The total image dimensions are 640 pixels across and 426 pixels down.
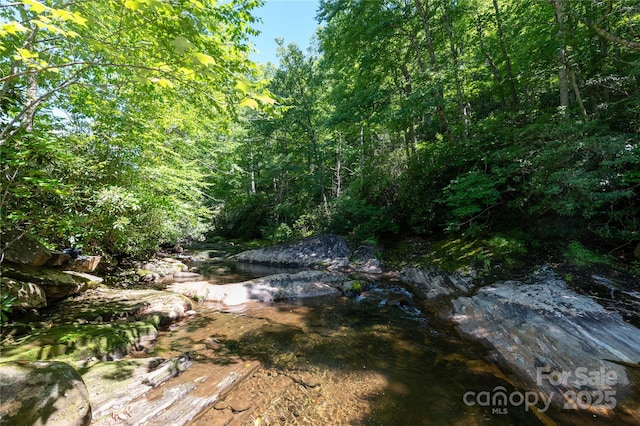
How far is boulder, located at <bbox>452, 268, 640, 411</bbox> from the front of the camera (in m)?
3.01

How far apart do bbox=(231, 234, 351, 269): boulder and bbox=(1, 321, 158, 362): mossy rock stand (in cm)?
769

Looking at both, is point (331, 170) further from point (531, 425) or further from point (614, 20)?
point (531, 425)

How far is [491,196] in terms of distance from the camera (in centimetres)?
725

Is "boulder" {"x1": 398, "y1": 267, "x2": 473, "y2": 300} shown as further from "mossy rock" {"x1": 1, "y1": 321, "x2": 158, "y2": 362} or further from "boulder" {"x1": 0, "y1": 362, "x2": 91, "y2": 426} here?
"boulder" {"x1": 0, "y1": 362, "x2": 91, "y2": 426}

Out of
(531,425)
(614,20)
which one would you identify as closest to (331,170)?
(614,20)

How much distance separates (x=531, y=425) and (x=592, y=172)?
4425 millimetres

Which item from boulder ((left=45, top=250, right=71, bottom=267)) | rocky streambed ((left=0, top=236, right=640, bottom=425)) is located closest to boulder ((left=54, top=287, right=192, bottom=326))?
rocky streambed ((left=0, top=236, right=640, bottom=425))

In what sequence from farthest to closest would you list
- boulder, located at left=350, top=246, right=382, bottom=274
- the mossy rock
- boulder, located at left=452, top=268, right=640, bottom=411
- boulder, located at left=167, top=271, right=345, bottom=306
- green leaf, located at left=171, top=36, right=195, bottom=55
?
boulder, located at left=350, top=246, right=382, bottom=274, boulder, located at left=167, top=271, right=345, bottom=306, the mossy rock, boulder, located at left=452, top=268, right=640, bottom=411, green leaf, located at left=171, top=36, right=195, bottom=55

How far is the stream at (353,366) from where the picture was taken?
9.44 ft

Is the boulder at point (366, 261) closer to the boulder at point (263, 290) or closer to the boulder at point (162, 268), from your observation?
the boulder at point (263, 290)

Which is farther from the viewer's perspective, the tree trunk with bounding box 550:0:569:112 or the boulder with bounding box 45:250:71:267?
the tree trunk with bounding box 550:0:569:112

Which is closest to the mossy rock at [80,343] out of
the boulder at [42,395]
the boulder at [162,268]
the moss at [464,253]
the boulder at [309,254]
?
the boulder at [42,395]

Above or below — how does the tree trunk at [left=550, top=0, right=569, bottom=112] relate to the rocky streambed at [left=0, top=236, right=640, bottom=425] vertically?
above

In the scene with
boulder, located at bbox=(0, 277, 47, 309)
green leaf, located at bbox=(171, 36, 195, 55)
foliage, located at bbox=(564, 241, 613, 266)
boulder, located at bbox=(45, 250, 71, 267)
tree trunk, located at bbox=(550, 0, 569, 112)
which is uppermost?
tree trunk, located at bbox=(550, 0, 569, 112)
